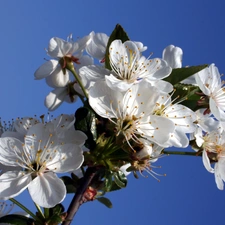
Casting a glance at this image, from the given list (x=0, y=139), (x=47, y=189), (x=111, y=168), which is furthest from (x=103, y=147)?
(x=0, y=139)

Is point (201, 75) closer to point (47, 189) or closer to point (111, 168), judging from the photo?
point (111, 168)

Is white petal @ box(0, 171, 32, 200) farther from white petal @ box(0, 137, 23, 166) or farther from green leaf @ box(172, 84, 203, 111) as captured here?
green leaf @ box(172, 84, 203, 111)

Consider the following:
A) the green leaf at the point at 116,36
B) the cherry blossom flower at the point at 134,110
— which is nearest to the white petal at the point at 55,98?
the green leaf at the point at 116,36

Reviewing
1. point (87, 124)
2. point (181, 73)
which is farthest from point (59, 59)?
point (181, 73)

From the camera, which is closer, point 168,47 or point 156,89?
point 156,89

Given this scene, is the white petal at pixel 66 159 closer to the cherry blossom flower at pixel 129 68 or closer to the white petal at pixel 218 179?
the cherry blossom flower at pixel 129 68

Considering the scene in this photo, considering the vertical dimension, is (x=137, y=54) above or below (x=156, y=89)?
above

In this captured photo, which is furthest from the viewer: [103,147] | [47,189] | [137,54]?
[137,54]
